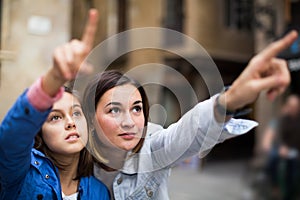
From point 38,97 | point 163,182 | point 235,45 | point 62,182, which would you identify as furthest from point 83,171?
point 235,45

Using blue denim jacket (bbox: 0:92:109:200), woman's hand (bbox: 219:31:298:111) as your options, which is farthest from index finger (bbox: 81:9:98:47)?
woman's hand (bbox: 219:31:298:111)

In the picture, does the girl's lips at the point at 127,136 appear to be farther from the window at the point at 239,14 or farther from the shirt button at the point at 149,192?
the window at the point at 239,14

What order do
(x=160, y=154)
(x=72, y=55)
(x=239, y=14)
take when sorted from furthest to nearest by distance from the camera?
(x=239, y=14), (x=160, y=154), (x=72, y=55)

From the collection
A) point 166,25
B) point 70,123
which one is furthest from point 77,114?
point 166,25

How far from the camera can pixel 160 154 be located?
84 centimetres

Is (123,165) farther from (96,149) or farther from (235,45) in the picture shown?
(235,45)

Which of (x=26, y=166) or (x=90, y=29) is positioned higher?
(x=90, y=29)

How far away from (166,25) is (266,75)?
18.8ft

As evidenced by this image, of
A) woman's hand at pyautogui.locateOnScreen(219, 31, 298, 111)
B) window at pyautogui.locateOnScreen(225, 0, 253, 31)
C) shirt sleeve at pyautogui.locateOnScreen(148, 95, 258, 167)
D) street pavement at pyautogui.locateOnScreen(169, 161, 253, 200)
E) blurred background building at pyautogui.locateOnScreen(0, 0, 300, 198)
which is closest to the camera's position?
woman's hand at pyautogui.locateOnScreen(219, 31, 298, 111)

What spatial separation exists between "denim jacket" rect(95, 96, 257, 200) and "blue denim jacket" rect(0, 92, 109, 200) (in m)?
0.06

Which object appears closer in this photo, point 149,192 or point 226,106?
point 226,106

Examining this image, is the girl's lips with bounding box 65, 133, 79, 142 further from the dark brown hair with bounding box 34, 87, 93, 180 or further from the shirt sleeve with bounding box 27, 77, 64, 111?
the shirt sleeve with bounding box 27, 77, 64, 111

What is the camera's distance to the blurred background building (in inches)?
47.3

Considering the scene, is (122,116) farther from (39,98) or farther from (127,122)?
(39,98)
